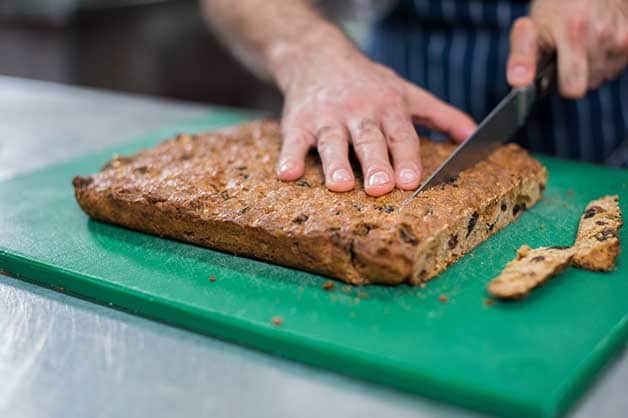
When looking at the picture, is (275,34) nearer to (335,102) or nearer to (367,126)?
(335,102)

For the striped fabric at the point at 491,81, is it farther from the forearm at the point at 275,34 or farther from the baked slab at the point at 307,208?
the baked slab at the point at 307,208

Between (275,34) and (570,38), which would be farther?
(275,34)

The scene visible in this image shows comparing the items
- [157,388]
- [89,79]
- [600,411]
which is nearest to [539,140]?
[600,411]

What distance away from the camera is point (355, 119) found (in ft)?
5.94

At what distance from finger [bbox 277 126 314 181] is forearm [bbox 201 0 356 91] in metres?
0.37

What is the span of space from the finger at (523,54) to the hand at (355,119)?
0.53 feet

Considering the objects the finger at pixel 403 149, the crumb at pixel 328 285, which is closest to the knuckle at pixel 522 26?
the finger at pixel 403 149

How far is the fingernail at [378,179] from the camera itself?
156 centimetres

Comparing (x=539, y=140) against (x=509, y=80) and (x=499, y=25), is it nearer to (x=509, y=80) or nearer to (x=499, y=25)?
(x=499, y=25)

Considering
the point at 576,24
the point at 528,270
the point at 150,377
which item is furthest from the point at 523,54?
the point at 150,377

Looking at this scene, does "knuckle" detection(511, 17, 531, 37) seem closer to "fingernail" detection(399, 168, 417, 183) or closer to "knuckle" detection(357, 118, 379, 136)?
"knuckle" detection(357, 118, 379, 136)

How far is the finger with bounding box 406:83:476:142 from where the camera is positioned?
1952 millimetres

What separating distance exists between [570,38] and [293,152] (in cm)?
79

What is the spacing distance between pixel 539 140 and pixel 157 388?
1731 millimetres
